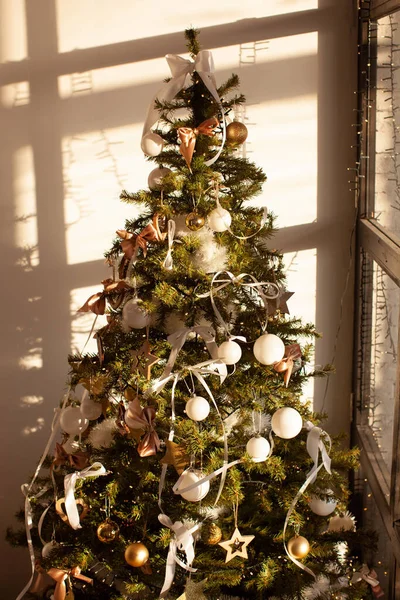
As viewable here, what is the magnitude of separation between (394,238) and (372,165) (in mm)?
376

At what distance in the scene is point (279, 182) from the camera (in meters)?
2.33

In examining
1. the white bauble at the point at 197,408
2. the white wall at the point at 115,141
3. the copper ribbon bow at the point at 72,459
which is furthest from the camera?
the white wall at the point at 115,141

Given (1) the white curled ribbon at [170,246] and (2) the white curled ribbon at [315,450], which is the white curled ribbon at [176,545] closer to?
(2) the white curled ribbon at [315,450]

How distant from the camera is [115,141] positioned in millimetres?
2301

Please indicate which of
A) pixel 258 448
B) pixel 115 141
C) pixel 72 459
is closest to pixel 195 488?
pixel 258 448

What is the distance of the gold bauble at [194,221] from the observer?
150cm

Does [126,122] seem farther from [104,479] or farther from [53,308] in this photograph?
[104,479]

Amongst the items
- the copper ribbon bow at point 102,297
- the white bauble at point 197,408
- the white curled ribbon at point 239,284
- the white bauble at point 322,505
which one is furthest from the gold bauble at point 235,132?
the white bauble at point 322,505

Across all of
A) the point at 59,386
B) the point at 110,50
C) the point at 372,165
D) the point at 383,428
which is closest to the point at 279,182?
the point at 372,165

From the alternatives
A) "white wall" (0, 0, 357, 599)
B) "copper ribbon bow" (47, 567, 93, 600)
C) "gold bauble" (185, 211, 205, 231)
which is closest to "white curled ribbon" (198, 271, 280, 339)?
"gold bauble" (185, 211, 205, 231)

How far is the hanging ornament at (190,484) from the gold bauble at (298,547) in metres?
0.24

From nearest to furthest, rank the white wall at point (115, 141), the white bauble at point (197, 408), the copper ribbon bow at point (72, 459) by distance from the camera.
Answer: the white bauble at point (197, 408), the copper ribbon bow at point (72, 459), the white wall at point (115, 141)

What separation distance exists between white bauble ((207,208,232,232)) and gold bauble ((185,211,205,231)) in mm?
20

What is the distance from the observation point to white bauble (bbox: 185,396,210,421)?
145 cm
